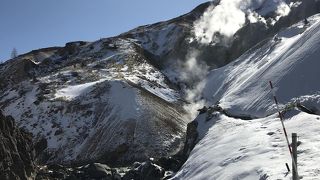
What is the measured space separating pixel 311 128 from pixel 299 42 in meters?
21.5

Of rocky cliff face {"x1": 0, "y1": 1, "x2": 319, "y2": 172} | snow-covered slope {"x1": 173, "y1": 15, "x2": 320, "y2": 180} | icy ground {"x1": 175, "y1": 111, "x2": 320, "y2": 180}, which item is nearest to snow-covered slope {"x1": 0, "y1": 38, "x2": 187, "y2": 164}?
rocky cliff face {"x1": 0, "y1": 1, "x2": 319, "y2": 172}

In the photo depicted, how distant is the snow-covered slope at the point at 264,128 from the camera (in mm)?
A: 24761

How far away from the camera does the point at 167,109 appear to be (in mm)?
64875

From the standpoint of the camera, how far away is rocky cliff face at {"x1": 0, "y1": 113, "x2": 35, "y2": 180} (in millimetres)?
31172

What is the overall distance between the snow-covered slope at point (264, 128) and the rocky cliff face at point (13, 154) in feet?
33.0

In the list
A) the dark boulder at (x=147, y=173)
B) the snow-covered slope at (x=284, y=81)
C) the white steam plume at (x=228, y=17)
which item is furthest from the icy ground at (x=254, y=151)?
the white steam plume at (x=228, y=17)

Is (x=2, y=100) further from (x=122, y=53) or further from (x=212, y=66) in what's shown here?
(x=212, y=66)

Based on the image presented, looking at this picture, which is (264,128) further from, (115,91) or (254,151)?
(115,91)

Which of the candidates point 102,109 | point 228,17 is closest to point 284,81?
point 102,109

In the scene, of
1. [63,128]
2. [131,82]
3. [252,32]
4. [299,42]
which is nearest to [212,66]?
[252,32]

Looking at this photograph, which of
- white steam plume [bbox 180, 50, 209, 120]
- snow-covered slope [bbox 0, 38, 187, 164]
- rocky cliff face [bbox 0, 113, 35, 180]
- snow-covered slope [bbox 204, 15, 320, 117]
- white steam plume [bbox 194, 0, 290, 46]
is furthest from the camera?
white steam plume [bbox 194, 0, 290, 46]

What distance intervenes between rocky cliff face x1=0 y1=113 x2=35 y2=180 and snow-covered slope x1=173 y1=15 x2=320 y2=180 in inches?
396

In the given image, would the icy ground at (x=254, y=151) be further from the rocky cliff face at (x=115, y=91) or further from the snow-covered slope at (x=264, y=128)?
the rocky cliff face at (x=115, y=91)

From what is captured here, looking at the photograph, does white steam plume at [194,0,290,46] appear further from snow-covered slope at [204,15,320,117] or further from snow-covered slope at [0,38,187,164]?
snow-covered slope at [204,15,320,117]
